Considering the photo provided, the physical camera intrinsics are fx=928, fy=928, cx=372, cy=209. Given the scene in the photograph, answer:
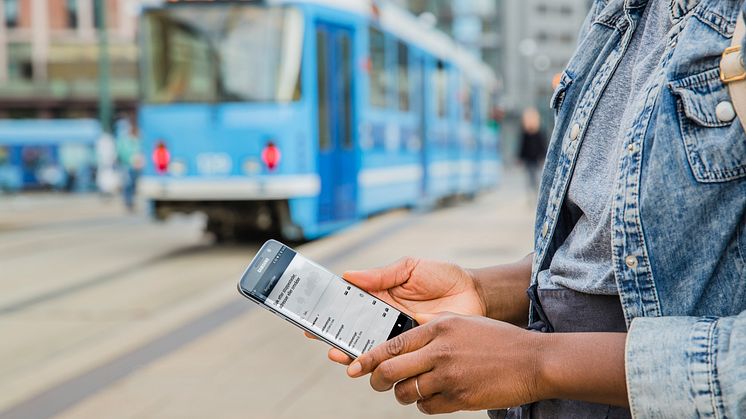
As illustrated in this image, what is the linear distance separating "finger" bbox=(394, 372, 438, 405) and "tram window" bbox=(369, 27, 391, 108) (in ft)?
37.5

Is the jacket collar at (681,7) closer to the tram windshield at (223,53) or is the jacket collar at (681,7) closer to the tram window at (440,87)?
the tram windshield at (223,53)

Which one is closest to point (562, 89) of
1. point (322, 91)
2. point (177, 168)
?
point (177, 168)

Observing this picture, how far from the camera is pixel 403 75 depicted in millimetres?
14398

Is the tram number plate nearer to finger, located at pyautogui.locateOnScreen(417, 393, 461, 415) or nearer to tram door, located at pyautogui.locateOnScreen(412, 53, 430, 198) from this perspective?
tram door, located at pyautogui.locateOnScreen(412, 53, 430, 198)

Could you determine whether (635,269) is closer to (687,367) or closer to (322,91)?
(687,367)

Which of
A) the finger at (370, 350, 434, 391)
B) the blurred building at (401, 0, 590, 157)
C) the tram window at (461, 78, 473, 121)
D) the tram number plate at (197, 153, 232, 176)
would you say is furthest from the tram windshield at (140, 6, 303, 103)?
the blurred building at (401, 0, 590, 157)

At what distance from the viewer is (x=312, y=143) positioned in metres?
10.7

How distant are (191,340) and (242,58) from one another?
5693 mm

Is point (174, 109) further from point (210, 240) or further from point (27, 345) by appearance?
point (27, 345)

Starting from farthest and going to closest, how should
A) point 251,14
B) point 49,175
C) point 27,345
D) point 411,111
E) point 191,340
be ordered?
point 49,175 → point 411,111 → point 251,14 → point 27,345 → point 191,340

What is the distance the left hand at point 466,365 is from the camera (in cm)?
123

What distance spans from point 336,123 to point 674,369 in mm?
10496

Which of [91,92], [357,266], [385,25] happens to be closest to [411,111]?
[385,25]

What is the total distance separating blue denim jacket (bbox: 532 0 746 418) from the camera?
3.58ft
